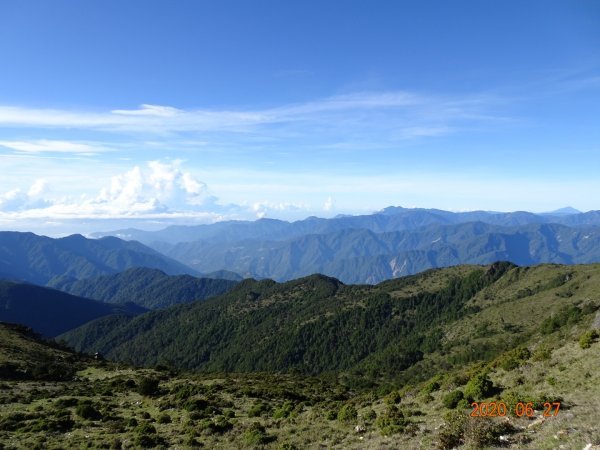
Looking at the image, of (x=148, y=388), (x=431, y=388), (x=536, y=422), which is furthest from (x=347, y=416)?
(x=148, y=388)

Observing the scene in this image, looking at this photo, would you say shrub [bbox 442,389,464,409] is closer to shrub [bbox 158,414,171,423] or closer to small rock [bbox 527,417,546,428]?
small rock [bbox 527,417,546,428]

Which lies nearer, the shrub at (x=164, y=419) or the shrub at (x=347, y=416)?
the shrub at (x=347, y=416)

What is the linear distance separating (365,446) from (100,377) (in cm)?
6225

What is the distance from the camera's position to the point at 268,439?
28469 mm

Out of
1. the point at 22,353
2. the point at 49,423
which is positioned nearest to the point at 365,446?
the point at 49,423

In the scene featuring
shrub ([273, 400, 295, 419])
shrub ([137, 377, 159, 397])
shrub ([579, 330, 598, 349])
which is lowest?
shrub ([137, 377, 159, 397])

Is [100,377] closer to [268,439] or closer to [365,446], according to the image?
[268,439]

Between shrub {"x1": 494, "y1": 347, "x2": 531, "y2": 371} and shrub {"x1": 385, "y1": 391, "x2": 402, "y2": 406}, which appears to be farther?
shrub {"x1": 385, "y1": 391, "x2": 402, "y2": 406}

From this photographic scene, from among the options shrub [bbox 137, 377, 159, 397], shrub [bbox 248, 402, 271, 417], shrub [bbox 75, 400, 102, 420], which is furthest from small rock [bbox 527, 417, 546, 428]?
shrub [bbox 137, 377, 159, 397]
